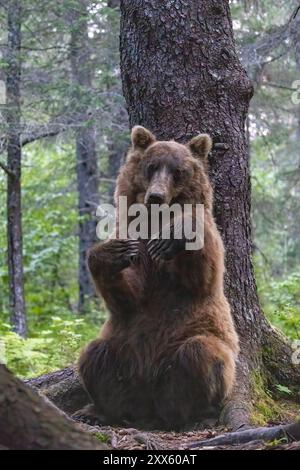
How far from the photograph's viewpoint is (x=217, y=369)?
5594 millimetres

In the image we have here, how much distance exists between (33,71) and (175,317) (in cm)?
993

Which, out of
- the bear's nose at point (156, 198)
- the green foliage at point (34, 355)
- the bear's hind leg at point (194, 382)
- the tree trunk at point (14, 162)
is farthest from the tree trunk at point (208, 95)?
the tree trunk at point (14, 162)

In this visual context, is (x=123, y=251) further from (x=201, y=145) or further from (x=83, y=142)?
(x=83, y=142)

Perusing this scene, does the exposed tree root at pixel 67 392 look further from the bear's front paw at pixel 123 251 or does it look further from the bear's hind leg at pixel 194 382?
the bear's front paw at pixel 123 251

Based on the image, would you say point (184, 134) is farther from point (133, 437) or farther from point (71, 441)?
point (71, 441)

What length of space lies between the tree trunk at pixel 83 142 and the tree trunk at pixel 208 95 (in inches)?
233

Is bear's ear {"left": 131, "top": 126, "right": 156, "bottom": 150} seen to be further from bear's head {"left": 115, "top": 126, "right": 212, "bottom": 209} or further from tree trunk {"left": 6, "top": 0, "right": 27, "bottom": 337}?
tree trunk {"left": 6, "top": 0, "right": 27, "bottom": 337}

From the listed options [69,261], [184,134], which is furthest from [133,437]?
[69,261]

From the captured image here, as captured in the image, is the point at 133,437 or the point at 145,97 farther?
the point at 145,97

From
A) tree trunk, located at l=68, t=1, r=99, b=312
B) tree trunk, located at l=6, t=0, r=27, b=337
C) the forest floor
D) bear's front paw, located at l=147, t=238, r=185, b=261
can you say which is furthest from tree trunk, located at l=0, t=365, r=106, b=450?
tree trunk, located at l=68, t=1, r=99, b=312

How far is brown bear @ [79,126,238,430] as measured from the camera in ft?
18.4

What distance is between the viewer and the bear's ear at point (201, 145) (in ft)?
20.3

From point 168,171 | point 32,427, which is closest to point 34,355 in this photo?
point 168,171
